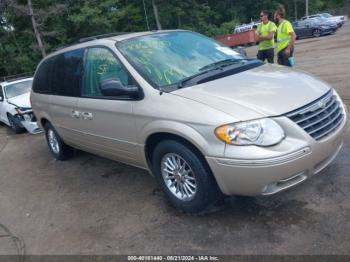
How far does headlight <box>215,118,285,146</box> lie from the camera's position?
3254 mm

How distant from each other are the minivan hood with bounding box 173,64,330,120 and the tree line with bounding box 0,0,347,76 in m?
25.7

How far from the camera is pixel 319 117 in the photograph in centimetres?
356

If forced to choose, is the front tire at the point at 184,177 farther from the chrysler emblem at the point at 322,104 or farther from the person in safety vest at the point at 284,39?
the person in safety vest at the point at 284,39

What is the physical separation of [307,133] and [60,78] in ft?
11.6

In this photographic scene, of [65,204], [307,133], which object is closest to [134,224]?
[65,204]

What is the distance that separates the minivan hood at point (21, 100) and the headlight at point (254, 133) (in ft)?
24.7

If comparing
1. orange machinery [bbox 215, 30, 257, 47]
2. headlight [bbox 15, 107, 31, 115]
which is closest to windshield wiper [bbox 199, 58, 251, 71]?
headlight [bbox 15, 107, 31, 115]

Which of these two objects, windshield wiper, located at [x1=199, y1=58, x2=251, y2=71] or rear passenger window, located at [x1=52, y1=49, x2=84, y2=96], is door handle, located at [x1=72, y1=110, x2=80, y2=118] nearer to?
rear passenger window, located at [x1=52, y1=49, x2=84, y2=96]

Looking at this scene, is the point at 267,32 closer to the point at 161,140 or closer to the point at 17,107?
the point at 161,140

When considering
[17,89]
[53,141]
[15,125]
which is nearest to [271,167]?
[53,141]

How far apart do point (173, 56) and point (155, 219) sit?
1755 mm

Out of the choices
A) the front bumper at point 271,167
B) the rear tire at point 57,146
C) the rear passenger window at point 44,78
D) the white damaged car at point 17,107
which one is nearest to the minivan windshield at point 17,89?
the white damaged car at point 17,107

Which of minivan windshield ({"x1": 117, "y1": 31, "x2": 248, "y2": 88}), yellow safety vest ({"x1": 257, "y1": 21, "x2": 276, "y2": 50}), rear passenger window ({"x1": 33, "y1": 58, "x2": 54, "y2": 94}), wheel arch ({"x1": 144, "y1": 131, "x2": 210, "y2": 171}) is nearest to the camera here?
wheel arch ({"x1": 144, "y1": 131, "x2": 210, "y2": 171})

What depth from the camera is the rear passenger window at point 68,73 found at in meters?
5.05
